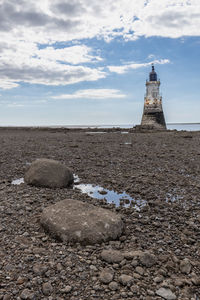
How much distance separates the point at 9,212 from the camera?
5957mm

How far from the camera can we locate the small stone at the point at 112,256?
14.0 ft

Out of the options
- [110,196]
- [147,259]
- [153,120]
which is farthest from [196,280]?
[153,120]

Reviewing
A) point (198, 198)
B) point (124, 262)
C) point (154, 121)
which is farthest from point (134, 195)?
point (154, 121)

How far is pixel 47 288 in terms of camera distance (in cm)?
354

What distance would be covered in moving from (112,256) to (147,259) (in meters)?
0.62

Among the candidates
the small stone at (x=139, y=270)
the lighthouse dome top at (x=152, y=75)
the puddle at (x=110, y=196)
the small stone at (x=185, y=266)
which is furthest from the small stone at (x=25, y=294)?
the lighthouse dome top at (x=152, y=75)

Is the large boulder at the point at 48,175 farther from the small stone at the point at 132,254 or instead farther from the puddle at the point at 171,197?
the small stone at the point at 132,254

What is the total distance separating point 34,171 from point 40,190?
985mm

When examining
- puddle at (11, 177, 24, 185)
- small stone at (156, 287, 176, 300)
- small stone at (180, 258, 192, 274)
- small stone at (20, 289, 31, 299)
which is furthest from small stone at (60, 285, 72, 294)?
Answer: puddle at (11, 177, 24, 185)

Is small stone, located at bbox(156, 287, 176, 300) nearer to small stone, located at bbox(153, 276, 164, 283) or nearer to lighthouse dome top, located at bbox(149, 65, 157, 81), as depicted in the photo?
small stone, located at bbox(153, 276, 164, 283)

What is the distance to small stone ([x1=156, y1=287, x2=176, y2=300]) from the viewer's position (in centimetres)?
347

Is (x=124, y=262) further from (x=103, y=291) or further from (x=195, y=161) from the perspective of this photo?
(x=195, y=161)

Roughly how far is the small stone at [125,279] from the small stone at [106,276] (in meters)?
0.16

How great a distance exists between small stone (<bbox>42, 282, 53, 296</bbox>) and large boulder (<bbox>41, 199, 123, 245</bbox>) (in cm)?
120
